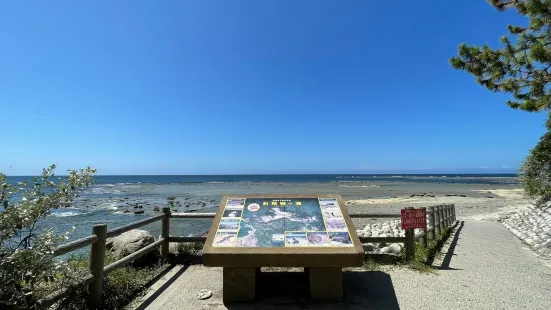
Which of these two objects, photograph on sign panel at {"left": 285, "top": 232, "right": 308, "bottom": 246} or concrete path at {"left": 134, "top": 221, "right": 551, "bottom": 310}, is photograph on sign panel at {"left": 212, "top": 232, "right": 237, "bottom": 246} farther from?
concrete path at {"left": 134, "top": 221, "right": 551, "bottom": 310}

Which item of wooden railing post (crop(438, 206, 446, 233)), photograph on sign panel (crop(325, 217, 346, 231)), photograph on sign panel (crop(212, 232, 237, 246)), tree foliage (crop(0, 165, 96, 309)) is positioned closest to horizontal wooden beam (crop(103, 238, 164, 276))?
photograph on sign panel (crop(212, 232, 237, 246))

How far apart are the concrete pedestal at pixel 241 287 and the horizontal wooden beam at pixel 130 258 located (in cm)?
177

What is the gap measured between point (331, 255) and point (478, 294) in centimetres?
276

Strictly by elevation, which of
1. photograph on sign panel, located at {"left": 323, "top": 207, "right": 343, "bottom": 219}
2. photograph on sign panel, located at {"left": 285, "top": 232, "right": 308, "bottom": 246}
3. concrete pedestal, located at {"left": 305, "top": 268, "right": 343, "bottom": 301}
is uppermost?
photograph on sign panel, located at {"left": 323, "top": 207, "right": 343, "bottom": 219}

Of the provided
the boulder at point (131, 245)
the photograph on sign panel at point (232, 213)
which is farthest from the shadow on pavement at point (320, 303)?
the boulder at point (131, 245)

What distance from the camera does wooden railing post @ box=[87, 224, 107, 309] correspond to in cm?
466

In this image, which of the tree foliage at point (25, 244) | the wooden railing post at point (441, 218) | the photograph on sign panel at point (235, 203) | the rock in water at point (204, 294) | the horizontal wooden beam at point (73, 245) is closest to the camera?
the tree foliage at point (25, 244)

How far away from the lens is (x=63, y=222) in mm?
20938

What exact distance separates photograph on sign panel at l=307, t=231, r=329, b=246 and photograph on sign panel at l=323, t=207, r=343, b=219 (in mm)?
530

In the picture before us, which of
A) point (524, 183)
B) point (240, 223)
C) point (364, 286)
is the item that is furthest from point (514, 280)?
point (524, 183)

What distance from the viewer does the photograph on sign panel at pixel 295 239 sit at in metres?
4.88

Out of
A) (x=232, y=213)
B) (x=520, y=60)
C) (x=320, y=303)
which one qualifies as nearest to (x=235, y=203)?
(x=232, y=213)

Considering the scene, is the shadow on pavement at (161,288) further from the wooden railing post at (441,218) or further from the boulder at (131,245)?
the wooden railing post at (441,218)

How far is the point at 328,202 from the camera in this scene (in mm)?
6105
